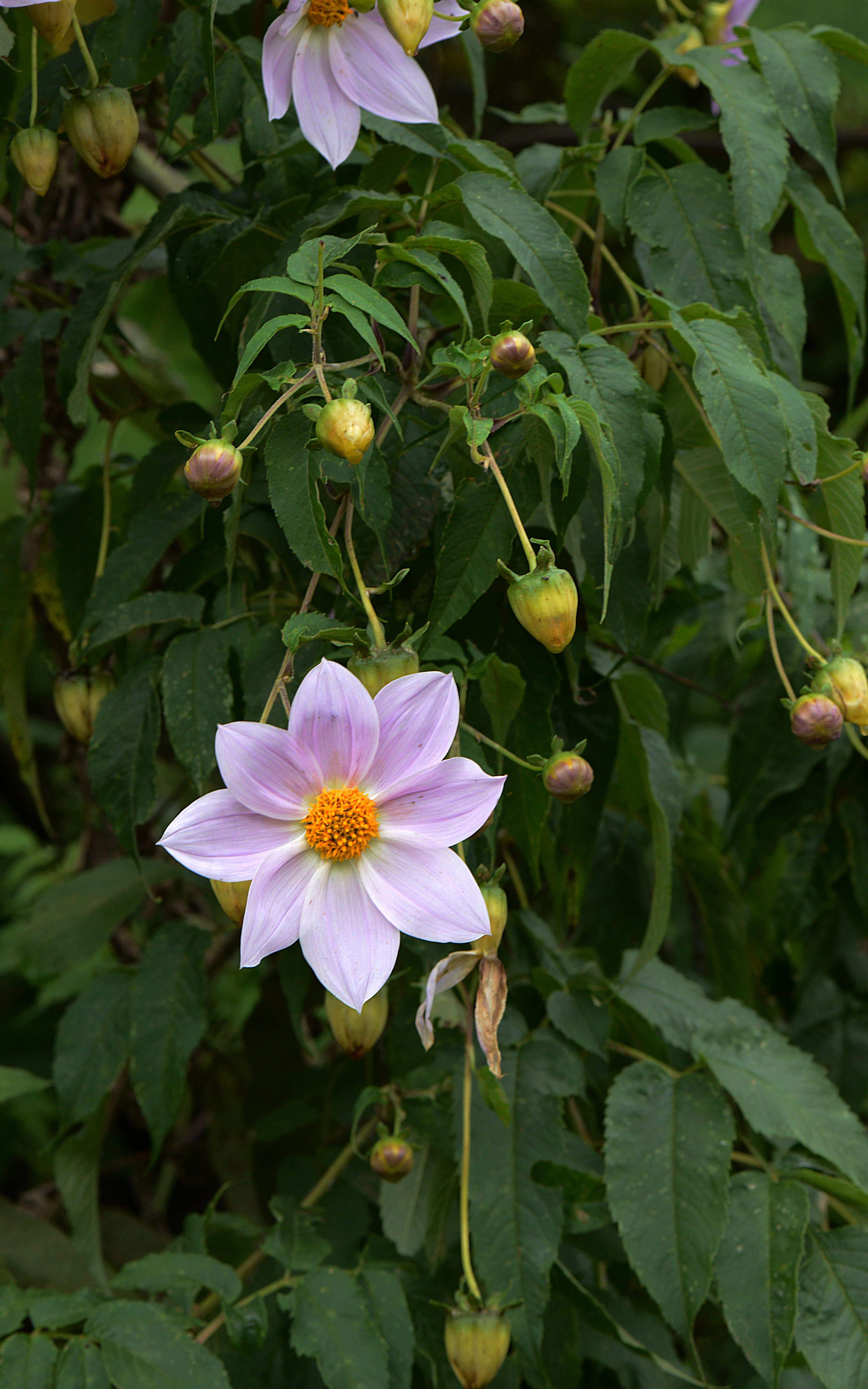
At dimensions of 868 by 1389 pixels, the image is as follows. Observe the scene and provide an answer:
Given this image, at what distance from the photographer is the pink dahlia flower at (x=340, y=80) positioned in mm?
679

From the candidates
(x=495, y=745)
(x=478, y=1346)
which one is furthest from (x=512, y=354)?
(x=478, y=1346)

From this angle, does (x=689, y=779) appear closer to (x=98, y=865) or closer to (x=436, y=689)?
(x=98, y=865)

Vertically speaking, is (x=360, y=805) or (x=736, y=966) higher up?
(x=360, y=805)

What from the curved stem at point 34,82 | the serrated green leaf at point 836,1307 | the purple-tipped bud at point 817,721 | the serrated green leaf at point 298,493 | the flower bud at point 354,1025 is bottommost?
the serrated green leaf at point 836,1307

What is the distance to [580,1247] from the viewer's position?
0.87m

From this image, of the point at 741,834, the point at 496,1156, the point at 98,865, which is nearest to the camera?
the point at 496,1156

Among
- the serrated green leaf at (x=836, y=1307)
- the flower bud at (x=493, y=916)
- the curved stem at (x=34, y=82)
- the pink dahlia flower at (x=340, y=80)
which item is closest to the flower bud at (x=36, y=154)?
the curved stem at (x=34, y=82)

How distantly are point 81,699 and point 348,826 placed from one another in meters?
0.36

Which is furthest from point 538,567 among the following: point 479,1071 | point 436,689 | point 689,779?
point 689,779

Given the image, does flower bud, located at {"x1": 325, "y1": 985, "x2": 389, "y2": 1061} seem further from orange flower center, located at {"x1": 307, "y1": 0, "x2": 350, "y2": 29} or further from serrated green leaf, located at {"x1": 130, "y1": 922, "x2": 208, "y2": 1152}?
orange flower center, located at {"x1": 307, "y1": 0, "x2": 350, "y2": 29}

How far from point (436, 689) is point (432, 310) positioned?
41cm

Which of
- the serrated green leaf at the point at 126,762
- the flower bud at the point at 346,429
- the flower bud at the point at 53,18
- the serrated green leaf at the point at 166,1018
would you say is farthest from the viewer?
the serrated green leaf at the point at 166,1018

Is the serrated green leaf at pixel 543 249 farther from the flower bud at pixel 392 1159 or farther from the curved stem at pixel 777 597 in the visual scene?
the flower bud at pixel 392 1159

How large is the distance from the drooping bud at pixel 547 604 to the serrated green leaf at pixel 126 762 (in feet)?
0.89
